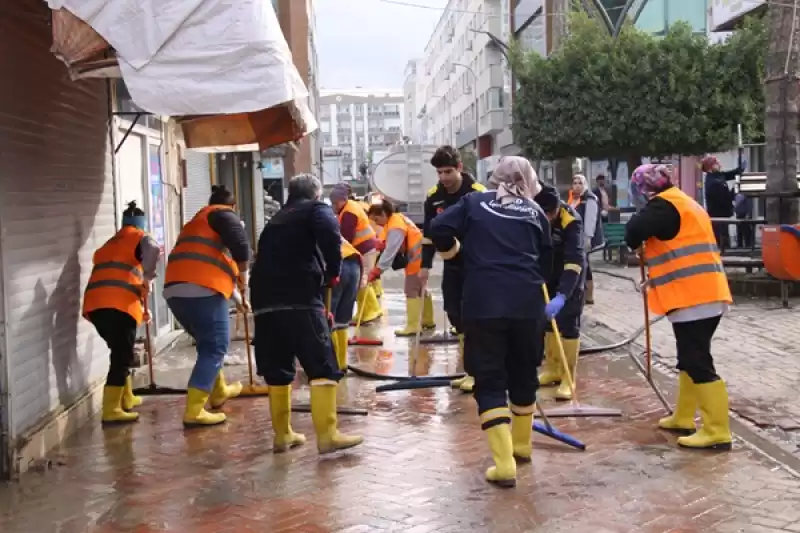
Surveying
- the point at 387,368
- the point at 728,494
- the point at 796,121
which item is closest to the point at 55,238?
the point at 387,368

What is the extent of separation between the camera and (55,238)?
22.0ft

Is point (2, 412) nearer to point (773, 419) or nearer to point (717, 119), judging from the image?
point (773, 419)

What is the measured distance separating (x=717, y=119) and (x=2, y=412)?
2085cm

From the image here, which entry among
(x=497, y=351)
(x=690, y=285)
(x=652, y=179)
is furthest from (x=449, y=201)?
(x=497, y=351)

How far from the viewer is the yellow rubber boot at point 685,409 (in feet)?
20.9

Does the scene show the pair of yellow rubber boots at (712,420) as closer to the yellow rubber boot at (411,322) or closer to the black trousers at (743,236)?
the yellow rubber boot at (411,322)

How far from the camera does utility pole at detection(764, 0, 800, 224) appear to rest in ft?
43.7

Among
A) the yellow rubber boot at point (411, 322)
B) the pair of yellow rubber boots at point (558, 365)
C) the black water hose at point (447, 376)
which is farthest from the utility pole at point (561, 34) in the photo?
the pair of yellow rubber boots at point (558, 365)

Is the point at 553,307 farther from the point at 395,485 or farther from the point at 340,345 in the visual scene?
the point at 340,345

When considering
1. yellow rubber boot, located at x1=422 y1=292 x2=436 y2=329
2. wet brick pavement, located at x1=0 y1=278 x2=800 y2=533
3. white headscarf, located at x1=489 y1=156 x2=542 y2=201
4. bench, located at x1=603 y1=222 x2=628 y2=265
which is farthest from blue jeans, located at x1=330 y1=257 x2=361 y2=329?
bench, located at x1=603 y1=222 x2=628 y2=265

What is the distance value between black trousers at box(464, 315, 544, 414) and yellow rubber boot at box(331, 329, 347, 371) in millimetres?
3288

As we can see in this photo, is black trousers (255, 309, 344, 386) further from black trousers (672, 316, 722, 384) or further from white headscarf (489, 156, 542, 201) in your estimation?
black trousers (672, 316, 722, 384)

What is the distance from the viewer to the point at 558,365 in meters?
8.23

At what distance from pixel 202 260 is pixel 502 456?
2666 mm
